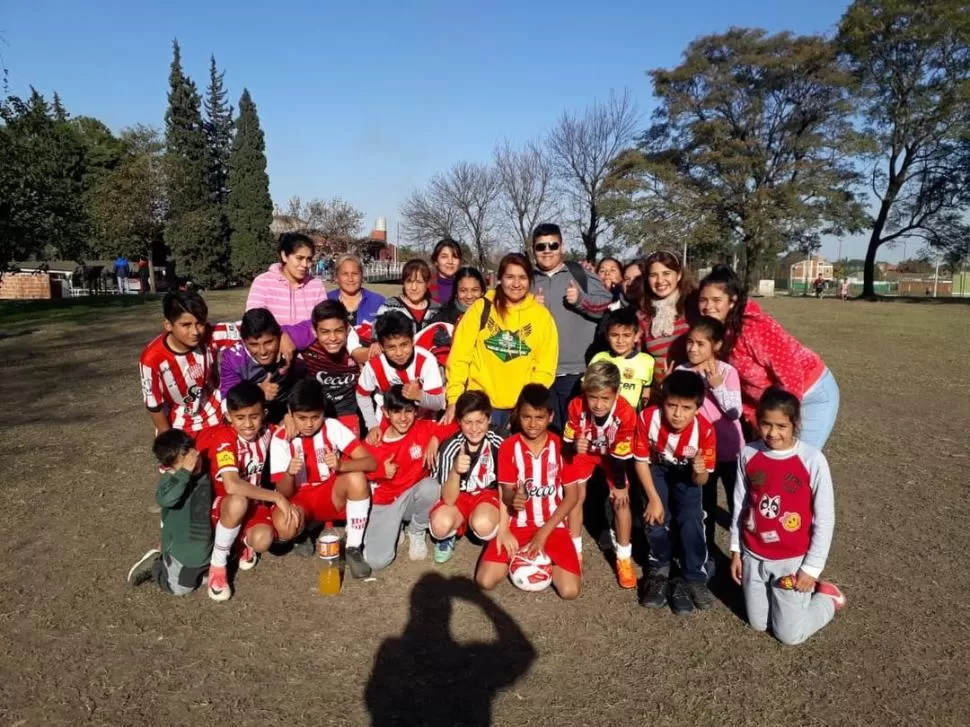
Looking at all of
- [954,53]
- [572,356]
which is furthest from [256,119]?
[572,356]

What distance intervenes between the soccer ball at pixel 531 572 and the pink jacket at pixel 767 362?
5.08 feet

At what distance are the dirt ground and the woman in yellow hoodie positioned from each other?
110 cm

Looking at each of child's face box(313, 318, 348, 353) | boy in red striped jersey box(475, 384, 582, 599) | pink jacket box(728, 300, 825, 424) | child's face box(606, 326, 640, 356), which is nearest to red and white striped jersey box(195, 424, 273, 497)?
child's face box(313, 318, 348, 353)

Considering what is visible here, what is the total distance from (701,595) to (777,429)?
1.04 metres

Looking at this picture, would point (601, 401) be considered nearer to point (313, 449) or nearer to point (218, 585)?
point (313, 449)

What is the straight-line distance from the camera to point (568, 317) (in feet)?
15.9

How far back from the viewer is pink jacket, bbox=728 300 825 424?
13.1 feet

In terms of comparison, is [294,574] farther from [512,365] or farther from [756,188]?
[756,188]

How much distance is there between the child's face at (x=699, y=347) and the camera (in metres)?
3.89

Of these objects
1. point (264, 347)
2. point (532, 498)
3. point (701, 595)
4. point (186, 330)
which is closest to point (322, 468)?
point (264, 347)

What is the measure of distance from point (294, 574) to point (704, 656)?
2.38 m

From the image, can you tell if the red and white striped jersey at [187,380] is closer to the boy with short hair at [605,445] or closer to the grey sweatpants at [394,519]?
the grey sweatpants at [394,519]

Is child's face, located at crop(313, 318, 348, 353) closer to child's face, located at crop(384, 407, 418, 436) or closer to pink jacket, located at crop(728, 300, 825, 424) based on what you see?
child's face, located at crop(384, 407, 418, 436)

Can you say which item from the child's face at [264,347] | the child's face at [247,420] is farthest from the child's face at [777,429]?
the child's face at [264,347]
